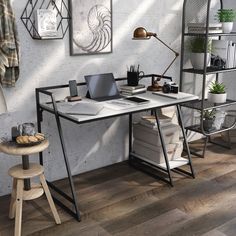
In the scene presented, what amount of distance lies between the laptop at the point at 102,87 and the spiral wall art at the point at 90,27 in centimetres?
24

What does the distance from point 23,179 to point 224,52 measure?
2.37 meters

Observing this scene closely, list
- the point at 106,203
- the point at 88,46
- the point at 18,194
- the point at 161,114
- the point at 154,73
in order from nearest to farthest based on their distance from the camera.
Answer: the point at 18,194 → the point at 106,203 → the point at 88,46 → the point at 161,114 → the point at 154,73

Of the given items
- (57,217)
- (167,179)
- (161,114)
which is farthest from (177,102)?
(57,217)

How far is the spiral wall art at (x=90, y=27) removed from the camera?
2.96 metres

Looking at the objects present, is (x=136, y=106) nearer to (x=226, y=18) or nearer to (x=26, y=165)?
(x=26, y=165)

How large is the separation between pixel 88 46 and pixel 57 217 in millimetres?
1392

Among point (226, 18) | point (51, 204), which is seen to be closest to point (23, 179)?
point (51, 204)

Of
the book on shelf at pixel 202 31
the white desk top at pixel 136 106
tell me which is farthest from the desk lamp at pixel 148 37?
the book on shelf at pixel 202 31

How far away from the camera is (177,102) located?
2.96 meters

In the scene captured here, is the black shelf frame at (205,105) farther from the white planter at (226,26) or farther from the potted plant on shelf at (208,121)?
the white planter at (226,26)

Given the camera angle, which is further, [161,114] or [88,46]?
[161,114]

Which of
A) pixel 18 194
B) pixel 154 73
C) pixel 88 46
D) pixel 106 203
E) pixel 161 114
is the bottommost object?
pixel 106 203

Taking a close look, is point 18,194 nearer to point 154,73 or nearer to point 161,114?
point 161,114

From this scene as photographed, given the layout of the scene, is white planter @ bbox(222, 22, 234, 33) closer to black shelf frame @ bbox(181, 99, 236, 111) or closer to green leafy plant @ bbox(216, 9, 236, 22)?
green leafy plant @ bbox(216, 9, 236, 22)
